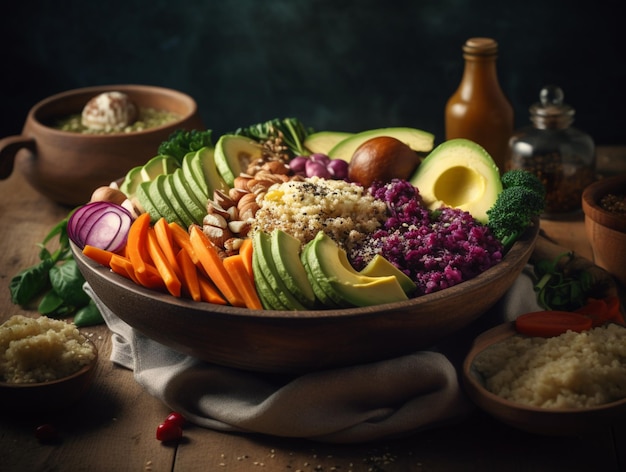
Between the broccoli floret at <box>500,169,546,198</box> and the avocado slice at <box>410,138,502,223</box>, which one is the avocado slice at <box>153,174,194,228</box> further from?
the broccoli floret at <box>500,169,546,198</box>

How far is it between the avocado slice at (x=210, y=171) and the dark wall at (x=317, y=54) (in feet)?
7.80

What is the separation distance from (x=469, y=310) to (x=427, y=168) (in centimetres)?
79

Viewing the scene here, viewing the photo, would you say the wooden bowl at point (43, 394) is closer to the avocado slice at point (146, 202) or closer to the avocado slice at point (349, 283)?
the avocado slice at point (146, 202)

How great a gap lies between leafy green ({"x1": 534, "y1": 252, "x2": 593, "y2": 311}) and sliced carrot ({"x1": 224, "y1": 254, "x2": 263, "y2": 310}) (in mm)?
1128

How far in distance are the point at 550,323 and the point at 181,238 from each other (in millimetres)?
1187

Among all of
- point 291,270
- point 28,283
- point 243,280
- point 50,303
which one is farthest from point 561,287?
point 28,283

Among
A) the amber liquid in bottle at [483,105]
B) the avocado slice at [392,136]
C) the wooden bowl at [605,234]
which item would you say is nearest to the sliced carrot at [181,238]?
the avocado slice at [392,136]

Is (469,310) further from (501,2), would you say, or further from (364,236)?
(501,2)

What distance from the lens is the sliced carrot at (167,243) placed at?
261 centimetres

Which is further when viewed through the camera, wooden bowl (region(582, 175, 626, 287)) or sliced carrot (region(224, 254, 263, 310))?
wooden bowl (region(582, 175, 626, 287))

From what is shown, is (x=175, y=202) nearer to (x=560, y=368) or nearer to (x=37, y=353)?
(x=37, y=353)

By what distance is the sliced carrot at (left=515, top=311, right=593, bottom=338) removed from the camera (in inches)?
103

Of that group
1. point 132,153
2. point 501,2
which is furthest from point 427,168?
point 501,2

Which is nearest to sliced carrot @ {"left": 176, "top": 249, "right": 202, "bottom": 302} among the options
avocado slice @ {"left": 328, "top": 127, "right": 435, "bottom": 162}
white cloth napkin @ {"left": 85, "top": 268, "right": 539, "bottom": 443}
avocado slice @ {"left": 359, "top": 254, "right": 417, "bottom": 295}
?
white cloth napkin @ {"left": 85, "top": 268, "right": 539, "bottom": 443}
